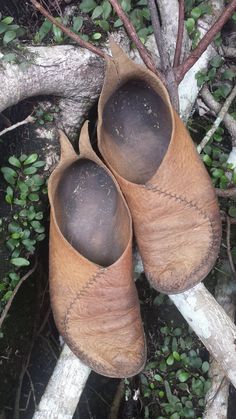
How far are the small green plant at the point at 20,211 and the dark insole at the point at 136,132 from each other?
28 cm

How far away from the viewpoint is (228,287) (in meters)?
2.24

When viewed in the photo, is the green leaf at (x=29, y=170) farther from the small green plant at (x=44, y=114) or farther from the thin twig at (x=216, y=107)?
the thin twig at (x=216, y=107)

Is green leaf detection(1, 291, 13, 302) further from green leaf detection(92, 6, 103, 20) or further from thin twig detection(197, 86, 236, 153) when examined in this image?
green leaf detection(92, 6, 103, 20)

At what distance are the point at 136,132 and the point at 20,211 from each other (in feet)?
1.65

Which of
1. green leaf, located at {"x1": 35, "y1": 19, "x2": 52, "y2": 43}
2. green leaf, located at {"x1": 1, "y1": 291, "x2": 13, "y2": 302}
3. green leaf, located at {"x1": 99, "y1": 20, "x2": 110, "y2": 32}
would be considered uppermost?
green leaf, located at {"x1": 99, "y1": 20, "x2": 110, "y2": 32}

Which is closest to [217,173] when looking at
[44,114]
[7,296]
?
[44,114]

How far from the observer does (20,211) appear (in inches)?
76.5

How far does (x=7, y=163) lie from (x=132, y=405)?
1.13 meters

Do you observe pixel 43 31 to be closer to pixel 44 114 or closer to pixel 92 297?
pixel 44 114

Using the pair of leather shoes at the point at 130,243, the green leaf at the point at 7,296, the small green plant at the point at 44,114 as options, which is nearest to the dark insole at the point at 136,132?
the pair of leather shoes at the point at 130,243

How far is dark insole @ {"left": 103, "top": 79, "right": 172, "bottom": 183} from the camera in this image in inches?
75.1

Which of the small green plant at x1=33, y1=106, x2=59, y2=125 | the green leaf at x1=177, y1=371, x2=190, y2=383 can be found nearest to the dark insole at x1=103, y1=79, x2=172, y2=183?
the small green plant at x1=33, y1=106, x2=59, y2=125

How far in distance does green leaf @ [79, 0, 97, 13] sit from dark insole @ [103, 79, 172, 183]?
35 cm

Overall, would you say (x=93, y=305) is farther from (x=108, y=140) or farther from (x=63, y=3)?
(x=63, y=3)
